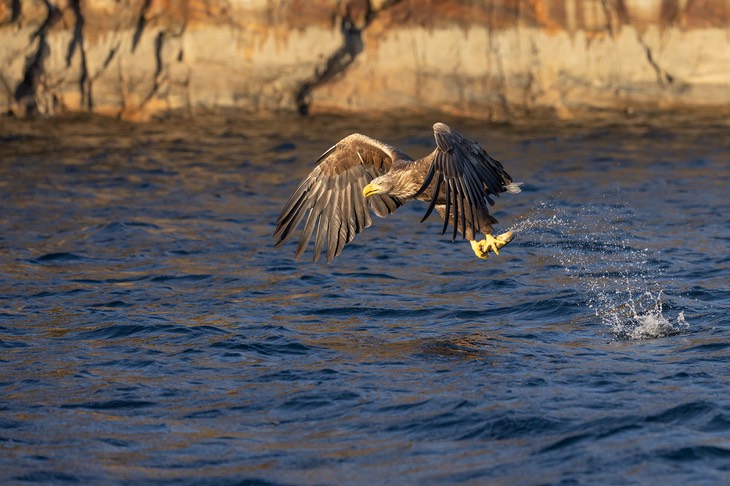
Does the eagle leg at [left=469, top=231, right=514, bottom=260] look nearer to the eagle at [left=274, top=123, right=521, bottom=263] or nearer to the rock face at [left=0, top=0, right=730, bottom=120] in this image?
the eagle at [left=274, top=123, right=521, bottom=263]

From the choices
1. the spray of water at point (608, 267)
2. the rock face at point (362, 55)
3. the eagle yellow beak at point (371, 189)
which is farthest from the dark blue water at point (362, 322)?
the eagle yellow beak at point (371, 189)

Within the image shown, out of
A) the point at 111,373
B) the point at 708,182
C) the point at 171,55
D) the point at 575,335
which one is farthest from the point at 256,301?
the point at 171,55

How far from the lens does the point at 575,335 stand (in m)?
8.20

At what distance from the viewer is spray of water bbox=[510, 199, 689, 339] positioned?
838cm

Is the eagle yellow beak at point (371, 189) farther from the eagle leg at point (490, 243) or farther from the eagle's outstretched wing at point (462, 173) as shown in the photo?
the eagle leg at point (490, 243)

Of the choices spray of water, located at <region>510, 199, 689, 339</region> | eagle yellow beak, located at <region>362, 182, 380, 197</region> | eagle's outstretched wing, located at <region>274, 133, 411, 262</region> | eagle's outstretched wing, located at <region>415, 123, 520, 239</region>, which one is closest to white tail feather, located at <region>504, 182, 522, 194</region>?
eagle's outstretched wing, located at <region>415, 123, 520, 239</region>

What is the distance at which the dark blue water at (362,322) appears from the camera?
6.23m

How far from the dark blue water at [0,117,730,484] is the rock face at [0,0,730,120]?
0.81 metres

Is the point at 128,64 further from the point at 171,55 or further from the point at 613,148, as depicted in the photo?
the point at 613,148

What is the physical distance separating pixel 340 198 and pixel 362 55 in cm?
678

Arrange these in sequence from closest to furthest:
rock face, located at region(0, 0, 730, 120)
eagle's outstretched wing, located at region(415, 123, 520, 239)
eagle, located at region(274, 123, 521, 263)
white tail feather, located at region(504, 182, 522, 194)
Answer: eagle's outstretched wing, located at region(415, 123, 520, 239) → white tail feather, located at region(504, 182, 522, 194) → eagle, located at region(274, 123, 521, 263) → rock face, located at region(0, 0, 730, 120)

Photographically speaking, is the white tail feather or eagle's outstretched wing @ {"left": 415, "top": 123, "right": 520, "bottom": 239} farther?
the white tail feather

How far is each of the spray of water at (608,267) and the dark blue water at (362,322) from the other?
31 millimetres

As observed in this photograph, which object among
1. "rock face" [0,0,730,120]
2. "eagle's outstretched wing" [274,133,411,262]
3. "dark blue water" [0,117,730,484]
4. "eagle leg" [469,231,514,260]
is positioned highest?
"rock face" [0,0,730,120]
